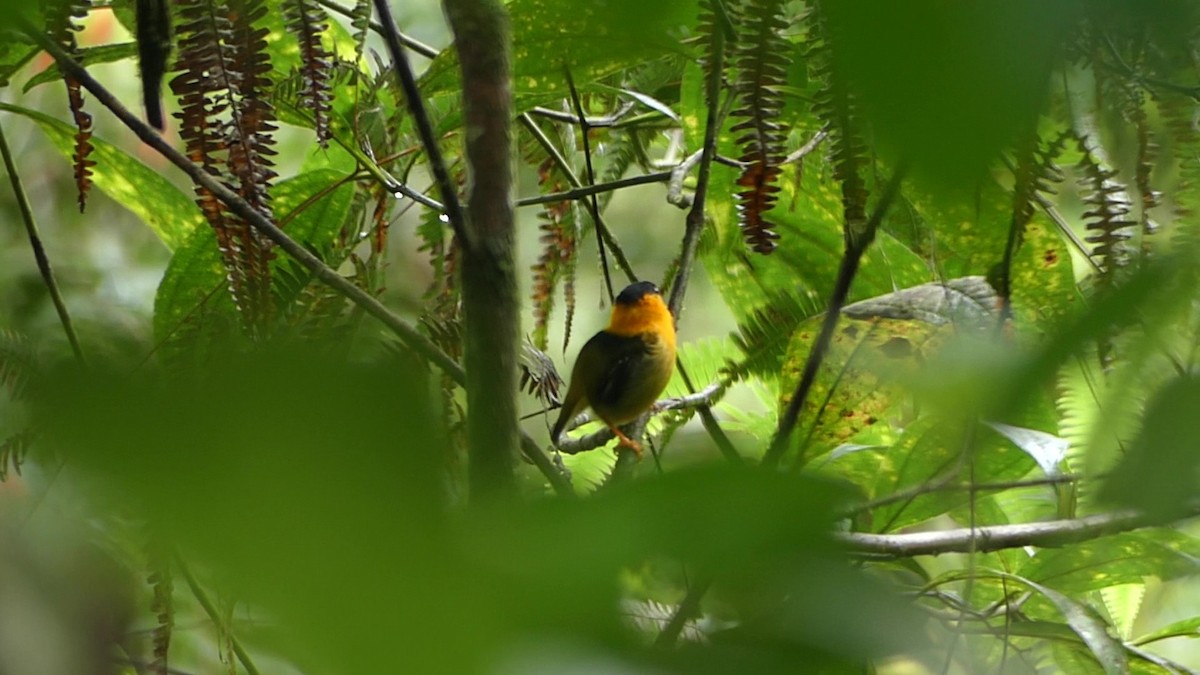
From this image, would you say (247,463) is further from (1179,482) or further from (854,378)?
(854,378)

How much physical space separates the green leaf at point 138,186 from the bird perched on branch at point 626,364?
618 millimetres

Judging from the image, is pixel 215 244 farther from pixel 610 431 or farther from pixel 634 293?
pixel 634 293

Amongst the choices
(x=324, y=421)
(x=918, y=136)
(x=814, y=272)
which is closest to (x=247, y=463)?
(x=324, y=421)

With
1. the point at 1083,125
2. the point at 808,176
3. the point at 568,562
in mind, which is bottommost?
the point at 568,562

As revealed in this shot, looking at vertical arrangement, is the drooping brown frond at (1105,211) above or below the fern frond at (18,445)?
above

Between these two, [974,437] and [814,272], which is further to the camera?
[814,272]

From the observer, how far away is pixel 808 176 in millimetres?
1391

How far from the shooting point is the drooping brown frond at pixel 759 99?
2.09 feet

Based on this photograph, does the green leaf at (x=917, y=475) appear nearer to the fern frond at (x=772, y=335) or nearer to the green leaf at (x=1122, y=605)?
the fern frond at (x=772, y=335)

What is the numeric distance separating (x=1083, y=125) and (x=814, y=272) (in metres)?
0.76

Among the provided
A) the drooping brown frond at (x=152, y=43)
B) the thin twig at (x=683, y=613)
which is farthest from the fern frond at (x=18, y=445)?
the drooping brown frond at (x=152, y=43)

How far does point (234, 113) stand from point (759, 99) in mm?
352

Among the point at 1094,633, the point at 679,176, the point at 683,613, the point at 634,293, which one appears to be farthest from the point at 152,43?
the point at 634,293

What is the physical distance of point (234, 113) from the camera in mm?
793
